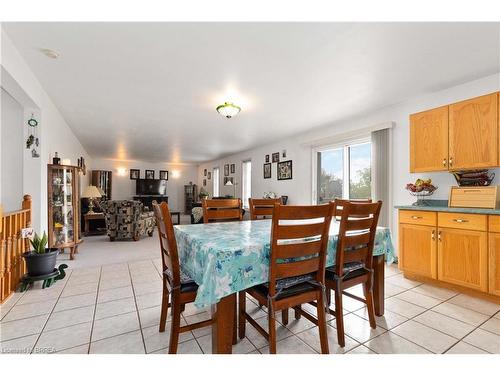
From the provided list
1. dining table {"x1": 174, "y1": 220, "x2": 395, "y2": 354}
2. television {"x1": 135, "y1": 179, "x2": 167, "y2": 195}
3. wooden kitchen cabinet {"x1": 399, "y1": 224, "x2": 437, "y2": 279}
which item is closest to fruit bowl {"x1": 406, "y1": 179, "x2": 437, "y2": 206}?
wooden kitchen cabinet {"x1": 399, "y1": 224, "x2": 437, "y2": 279}

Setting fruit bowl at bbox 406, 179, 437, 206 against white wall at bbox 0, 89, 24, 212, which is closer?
white wall at bbox 0, 89, 24, 212

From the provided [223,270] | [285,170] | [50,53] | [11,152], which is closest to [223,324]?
[223,270]

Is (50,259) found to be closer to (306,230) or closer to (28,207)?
(28,207)

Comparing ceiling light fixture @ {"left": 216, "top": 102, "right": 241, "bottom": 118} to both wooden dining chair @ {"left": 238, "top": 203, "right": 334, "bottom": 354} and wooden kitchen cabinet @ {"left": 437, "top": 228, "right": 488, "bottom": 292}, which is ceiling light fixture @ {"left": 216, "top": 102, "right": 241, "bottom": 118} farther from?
wooden kitchen cabinet @ {"left": 437, "top": 228, "right": 488, "bottom": 292}

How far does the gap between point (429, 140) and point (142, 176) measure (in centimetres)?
962

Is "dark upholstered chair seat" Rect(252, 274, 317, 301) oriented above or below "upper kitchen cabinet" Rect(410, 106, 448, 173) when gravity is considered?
below

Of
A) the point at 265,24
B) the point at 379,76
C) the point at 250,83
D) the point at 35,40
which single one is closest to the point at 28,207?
the point at 35,40

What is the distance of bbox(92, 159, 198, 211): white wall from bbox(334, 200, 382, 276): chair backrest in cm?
969

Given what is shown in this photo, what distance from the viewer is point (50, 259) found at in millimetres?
2631

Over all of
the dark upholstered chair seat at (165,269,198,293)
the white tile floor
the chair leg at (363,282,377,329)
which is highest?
the dark upholstered chair seat at (165,269,198,293)

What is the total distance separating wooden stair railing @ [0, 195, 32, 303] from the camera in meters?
2.26

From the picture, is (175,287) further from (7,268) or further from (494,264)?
(494,264)

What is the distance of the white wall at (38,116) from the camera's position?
2061 mm
